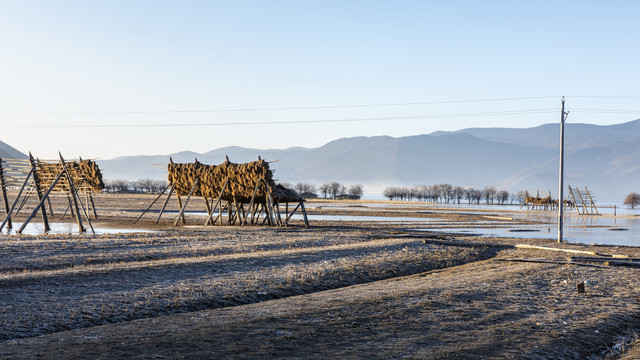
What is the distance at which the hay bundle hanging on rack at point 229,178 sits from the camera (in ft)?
107

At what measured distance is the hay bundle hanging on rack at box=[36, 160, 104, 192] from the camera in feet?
93.9

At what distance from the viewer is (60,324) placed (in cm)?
909

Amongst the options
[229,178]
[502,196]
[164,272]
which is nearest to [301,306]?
[164,272]

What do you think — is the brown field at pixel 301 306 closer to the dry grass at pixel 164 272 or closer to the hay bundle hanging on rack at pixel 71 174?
the dry grass at pixel 164 272

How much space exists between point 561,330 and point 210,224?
94.4 feet

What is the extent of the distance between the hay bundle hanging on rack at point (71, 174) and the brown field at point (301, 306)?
419 inches

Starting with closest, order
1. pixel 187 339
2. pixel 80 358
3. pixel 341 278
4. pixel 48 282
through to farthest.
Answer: pixel 80 358
pixel 187 339
pixel 48 282
pixel 341 278

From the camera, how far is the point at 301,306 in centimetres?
1062

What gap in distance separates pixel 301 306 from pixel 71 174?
25.8 meters

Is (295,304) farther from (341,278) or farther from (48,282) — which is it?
(48,282)

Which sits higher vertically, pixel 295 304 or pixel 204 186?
pixel 204 186

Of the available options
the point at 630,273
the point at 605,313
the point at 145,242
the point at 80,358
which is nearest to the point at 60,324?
the point at 80,358

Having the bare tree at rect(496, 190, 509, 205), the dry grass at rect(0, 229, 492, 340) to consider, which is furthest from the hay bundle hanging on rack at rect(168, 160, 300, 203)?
the bare tree at rect(496, 190, 509, 205)

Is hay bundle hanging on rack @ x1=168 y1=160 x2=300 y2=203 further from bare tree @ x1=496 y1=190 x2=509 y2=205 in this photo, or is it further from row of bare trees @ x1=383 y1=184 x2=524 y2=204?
bare tree @ x1=496 y1=190 x2=509 y2=205
